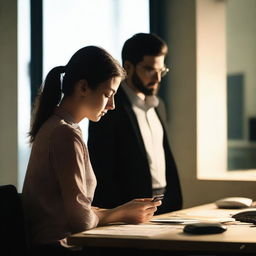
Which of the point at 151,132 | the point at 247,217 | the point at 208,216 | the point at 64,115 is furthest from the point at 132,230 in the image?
the point at 151,132

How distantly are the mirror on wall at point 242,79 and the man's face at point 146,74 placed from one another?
3009 mm

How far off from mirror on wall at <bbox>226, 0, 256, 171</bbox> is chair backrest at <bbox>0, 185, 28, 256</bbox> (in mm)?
4497

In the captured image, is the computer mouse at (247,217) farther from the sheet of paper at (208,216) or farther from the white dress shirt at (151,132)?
the white dress shirt at (151,132)

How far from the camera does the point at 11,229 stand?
2094 millimetres

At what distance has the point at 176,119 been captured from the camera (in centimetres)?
437

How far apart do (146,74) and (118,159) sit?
50cm

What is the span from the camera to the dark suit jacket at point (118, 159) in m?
3.34

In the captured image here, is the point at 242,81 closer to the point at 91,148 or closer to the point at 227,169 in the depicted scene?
the point at 227,169

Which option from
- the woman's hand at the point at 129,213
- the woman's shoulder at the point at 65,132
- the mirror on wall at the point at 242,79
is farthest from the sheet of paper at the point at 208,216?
the mirror on wall at the point at 242,79

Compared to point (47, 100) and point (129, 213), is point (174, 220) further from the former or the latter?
point (47, 100)

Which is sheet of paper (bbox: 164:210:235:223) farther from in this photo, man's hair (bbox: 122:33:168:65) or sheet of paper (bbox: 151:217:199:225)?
man's hair (bbox: 122:33:168:65)

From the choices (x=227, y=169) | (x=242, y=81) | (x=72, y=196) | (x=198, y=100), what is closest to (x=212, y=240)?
(x=72, y=196)

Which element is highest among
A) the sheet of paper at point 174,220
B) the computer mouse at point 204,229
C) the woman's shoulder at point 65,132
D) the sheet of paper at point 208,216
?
the woman's shoulder at point 65,132

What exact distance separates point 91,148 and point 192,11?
145 cm
